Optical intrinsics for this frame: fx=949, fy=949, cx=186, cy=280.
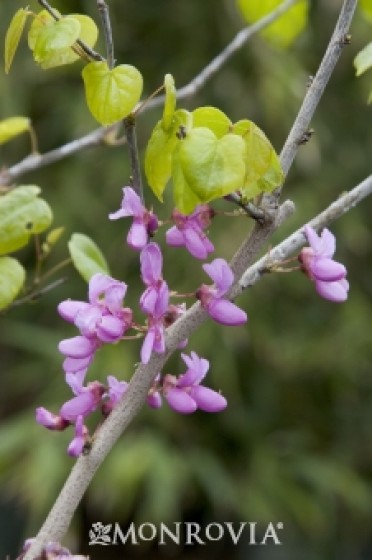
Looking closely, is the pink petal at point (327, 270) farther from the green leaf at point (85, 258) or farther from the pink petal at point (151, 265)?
the green leaf at point (85, 258)

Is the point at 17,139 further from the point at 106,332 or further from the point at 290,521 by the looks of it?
the point at 106,332

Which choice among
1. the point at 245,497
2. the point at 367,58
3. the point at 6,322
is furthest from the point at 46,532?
the point at 6,322

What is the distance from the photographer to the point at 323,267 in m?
0.64

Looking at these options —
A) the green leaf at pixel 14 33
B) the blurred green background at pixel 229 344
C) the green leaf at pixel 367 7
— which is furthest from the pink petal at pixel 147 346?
the blurred green background at pixel 229 344

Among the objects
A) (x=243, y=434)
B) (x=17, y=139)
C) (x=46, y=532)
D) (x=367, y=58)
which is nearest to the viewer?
(x=46, y=532)

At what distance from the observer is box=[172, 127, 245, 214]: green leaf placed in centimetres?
57

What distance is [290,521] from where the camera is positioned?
3352mm

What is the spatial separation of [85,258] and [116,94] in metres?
0.32

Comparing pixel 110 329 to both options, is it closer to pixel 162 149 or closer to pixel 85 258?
pixel 162 149

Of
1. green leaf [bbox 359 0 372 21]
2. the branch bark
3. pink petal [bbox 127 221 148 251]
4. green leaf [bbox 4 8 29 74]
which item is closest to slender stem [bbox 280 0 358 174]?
the branch bark

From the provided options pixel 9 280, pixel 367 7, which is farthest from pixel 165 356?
pixel 367 7

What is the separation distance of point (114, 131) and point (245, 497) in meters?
2.34

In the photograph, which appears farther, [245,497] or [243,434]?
[243,434]

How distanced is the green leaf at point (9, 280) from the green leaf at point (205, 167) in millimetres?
271
